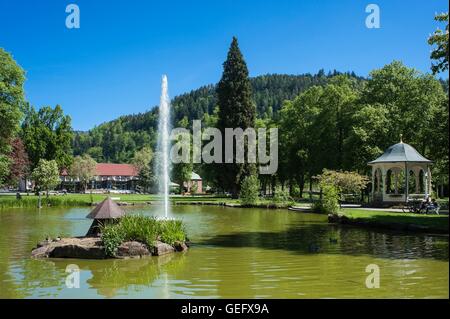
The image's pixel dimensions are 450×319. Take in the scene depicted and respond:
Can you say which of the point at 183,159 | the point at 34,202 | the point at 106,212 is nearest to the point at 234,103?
the point at 183,159

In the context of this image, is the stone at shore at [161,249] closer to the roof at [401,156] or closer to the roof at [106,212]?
the roof at [106,212]

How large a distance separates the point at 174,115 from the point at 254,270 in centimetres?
16030

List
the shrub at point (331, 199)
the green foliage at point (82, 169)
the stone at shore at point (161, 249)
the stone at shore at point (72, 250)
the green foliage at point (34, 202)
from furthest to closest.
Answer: the green foliage at point (82, 169)
the green foliage at point (34, 202)
the shrub at point (331, 199)
the stone at shore at point (161, 249)
the stone at shore at point (72, 250)

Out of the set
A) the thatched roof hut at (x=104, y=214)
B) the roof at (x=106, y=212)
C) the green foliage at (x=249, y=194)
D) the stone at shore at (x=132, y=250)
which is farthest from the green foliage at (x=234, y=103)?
the stone at shore at (x=132, y=250)

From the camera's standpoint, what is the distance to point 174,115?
16988 cm

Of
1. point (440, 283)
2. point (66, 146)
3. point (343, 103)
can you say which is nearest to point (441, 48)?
point (440, 283)

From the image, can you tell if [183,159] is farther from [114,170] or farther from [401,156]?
[114,170]

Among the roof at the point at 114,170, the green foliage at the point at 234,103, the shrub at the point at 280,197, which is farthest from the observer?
the roof at the point at 114,170

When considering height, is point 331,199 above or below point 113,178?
below

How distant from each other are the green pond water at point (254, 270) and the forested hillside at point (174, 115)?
459ft

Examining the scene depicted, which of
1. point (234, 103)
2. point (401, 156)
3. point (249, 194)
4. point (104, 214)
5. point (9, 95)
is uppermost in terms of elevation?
point (234, 103)

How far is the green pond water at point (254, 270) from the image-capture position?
9.38m

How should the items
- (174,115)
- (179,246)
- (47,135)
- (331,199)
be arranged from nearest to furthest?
(179,246) < (331,199) < (47,135) < (174,115)
